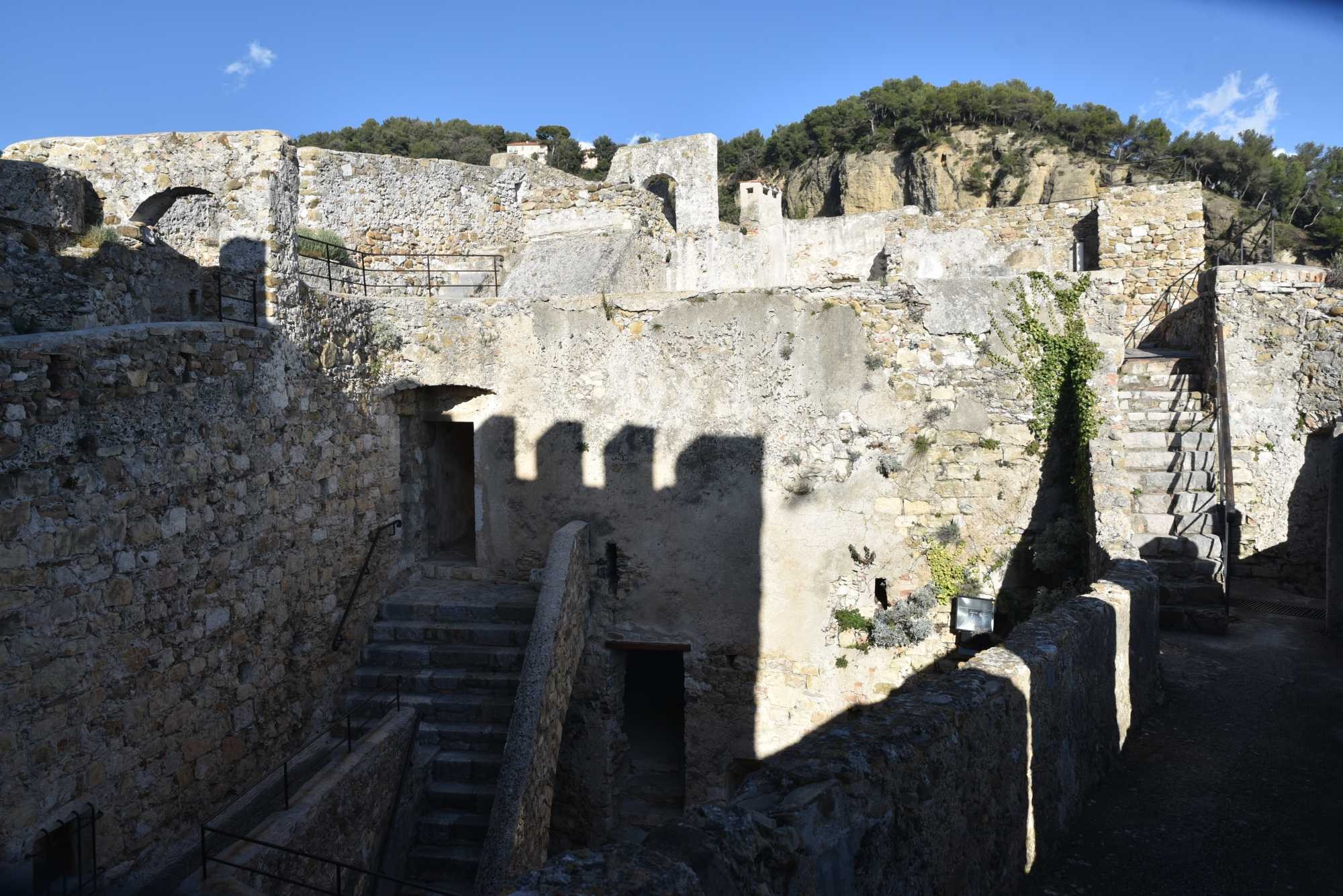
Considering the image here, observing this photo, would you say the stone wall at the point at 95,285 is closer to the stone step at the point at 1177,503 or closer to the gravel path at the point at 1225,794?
the gravel path at the point at 1225,794

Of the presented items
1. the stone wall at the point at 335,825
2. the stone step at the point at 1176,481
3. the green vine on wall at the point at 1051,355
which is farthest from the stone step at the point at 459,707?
the stone step at the point at 1176,481

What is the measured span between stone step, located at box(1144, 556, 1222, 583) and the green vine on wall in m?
1.24

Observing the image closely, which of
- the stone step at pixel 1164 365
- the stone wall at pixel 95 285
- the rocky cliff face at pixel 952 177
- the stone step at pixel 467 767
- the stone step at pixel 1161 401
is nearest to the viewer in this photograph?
the stone wall at pixel 95 285

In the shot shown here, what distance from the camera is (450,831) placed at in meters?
7.54

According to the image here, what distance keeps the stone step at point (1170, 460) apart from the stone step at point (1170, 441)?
0.21 ft

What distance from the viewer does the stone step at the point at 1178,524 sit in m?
8.62

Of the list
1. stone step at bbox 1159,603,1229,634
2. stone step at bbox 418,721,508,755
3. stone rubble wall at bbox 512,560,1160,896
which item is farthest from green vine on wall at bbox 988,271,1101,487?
stone step at bbox 418,721,508,755

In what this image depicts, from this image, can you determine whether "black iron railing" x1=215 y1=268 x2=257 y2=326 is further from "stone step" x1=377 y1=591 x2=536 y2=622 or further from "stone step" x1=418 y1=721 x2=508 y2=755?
"stone step" x1=418 y1=721 x2=508 y2=755

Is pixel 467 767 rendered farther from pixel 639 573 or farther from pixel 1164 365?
pixel 1164 365

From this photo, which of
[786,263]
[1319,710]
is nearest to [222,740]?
[1319,710]

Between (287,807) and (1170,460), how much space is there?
911 centimetres

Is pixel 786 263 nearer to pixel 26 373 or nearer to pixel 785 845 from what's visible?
pixel 26 373

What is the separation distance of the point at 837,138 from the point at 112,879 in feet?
155

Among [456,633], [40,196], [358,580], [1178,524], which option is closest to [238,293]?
[40,196]
